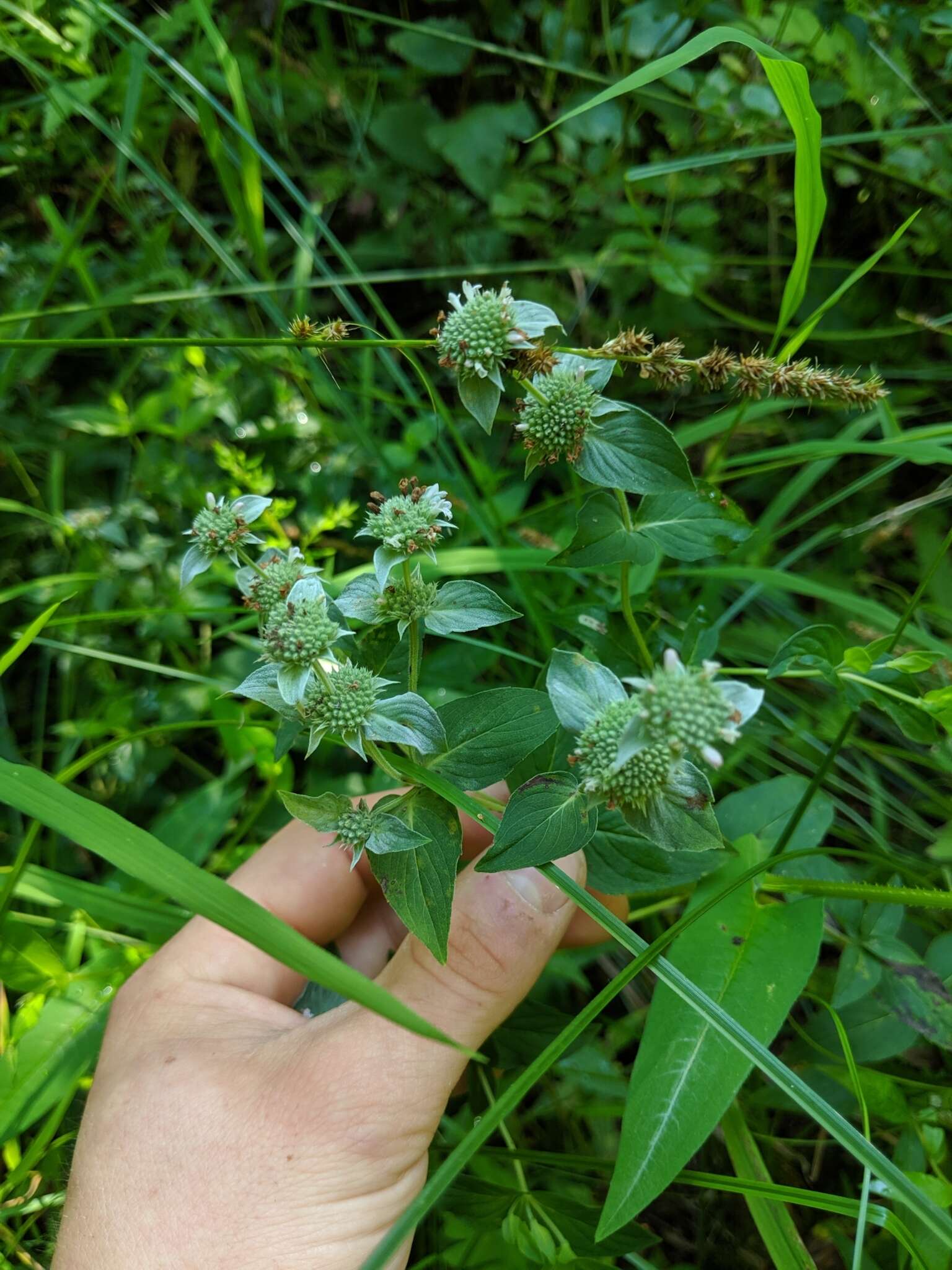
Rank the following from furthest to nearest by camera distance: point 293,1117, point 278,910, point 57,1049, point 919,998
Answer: point 278,910 → point 57,1049 → point 919,998 → point 293,1117

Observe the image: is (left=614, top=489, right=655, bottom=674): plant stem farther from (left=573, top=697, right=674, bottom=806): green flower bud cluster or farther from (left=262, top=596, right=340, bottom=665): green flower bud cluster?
(left=262, top=596, right=340, bottom=665): green flower bud cluster

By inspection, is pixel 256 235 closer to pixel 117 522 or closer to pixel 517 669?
pixel 117 522

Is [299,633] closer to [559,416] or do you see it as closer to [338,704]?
[338,704]

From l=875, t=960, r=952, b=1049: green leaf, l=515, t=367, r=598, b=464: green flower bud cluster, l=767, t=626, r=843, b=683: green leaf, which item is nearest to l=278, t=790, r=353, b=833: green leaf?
l=515, t=367, r=598, b=464: green flower bud cluster

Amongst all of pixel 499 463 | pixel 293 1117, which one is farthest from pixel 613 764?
pixel 499 463

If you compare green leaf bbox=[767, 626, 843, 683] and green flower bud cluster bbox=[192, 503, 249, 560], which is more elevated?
green flower bud cluster bbox=[192, 503, 249, 560]

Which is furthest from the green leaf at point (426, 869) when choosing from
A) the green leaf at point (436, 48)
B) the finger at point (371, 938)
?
the green leaf at point (436, 48)
